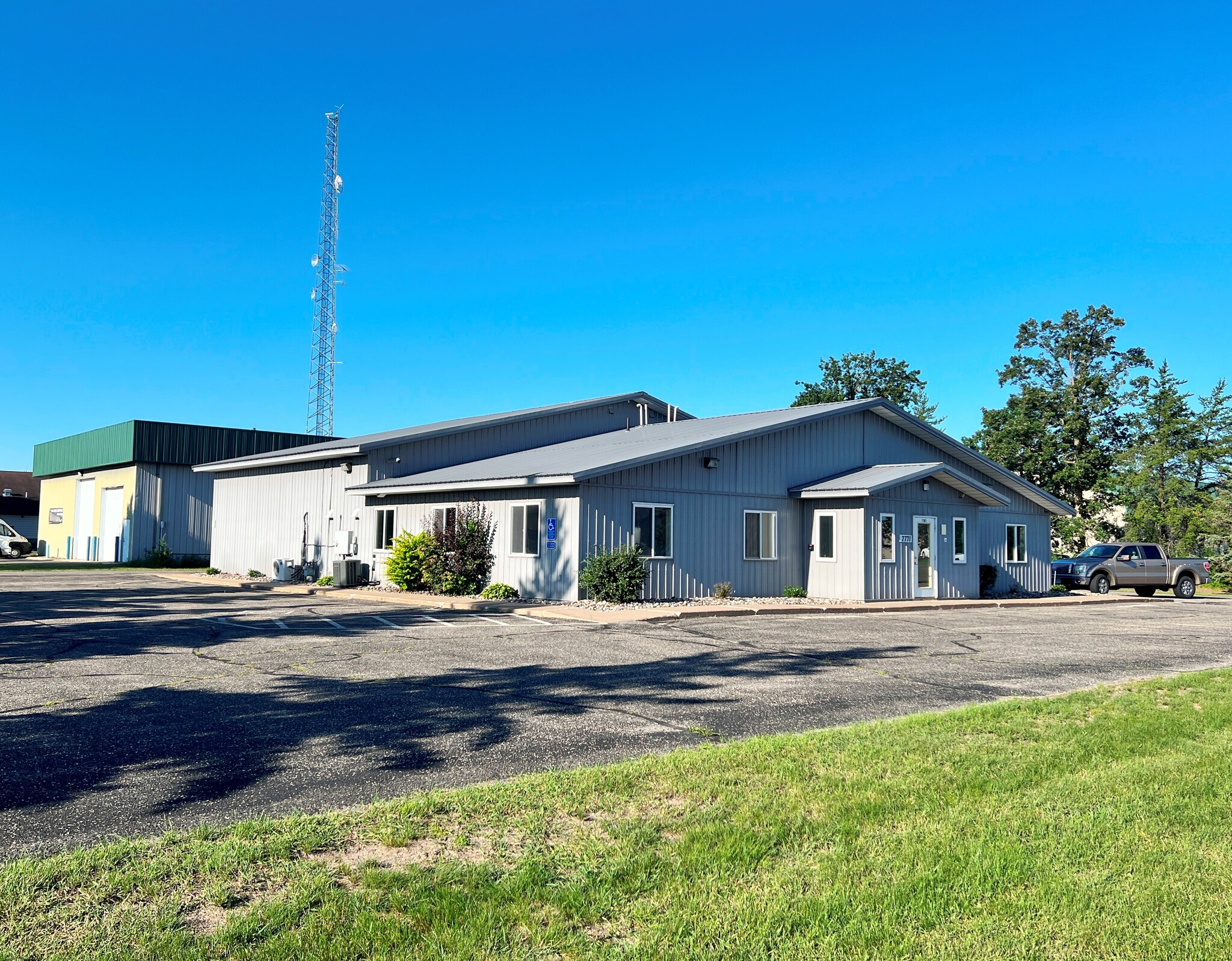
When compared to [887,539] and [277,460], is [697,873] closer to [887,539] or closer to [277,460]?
[887,539]

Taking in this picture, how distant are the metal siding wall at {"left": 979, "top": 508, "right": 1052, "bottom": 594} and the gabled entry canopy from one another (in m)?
2.49

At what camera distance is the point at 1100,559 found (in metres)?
31.2

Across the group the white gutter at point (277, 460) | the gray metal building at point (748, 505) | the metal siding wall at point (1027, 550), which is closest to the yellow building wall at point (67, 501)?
the white gutter at point (277, 460)

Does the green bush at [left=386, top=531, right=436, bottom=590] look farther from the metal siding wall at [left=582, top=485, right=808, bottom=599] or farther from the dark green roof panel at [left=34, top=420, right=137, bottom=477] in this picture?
the dark green roof panel at [left=34, top=420, right=137, bottom=477]

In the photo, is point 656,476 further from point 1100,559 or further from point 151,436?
point 151,436

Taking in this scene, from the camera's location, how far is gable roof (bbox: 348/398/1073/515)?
72.2 feet

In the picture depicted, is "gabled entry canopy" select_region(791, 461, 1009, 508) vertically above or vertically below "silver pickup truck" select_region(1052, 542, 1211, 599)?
above

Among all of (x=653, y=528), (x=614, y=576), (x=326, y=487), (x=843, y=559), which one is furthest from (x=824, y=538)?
(x=326, y=487)

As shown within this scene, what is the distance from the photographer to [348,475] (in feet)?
93.4

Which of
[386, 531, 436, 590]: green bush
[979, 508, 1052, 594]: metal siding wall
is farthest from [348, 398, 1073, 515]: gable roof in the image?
[386, 531, 436, 590]: green bush

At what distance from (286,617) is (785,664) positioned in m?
10.1

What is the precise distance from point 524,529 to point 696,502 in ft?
14.1

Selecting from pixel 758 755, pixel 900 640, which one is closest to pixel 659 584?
pixel 900 640

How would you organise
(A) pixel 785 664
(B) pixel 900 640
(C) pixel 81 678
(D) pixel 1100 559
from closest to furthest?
(C) pixel 81 678 < (A) pixel 785 664 < (B) pixel 900 640 < (D) pixel 1100 559
